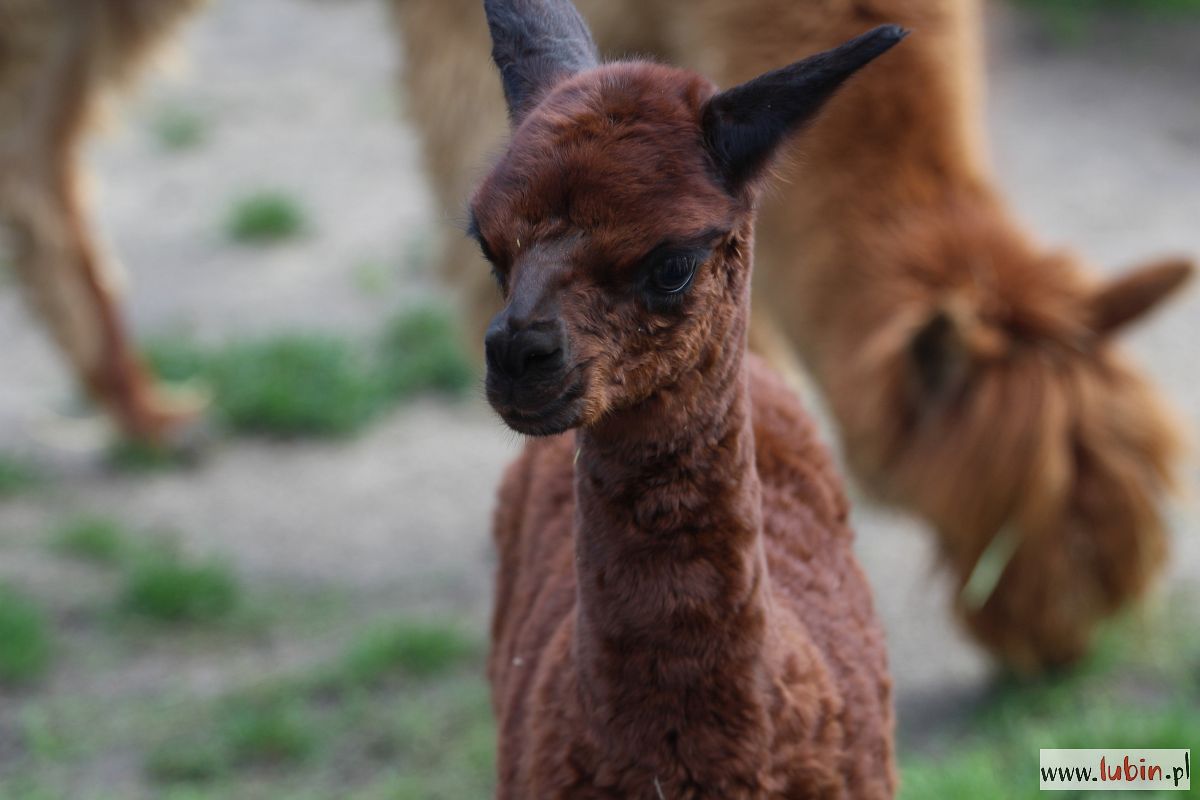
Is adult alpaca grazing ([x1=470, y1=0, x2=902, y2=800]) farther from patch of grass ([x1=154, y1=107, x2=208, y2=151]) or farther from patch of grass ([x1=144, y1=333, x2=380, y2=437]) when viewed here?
patch of grass ([x1=154, y1=107, x2=208, y2=151])

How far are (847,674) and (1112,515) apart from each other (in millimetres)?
1731

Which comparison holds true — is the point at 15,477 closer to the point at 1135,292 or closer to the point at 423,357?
the point at 423,357

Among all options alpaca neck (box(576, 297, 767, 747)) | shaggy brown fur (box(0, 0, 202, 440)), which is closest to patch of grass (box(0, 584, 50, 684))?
shaggy brown fur (box(0, 0, 202, 440))

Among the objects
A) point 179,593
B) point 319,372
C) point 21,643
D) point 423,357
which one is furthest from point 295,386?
point 21,643

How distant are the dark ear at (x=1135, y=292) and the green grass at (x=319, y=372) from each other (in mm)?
2975

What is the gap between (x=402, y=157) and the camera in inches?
336

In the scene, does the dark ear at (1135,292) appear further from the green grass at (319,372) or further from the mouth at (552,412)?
the green grass at (319,372)

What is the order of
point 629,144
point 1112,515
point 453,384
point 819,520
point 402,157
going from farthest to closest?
point 402,157
point 453,384
point 1112,515
point 819,520
point 629,144

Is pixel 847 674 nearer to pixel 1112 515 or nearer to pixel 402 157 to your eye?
pixel 1112 515

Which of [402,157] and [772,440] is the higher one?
[402,157]

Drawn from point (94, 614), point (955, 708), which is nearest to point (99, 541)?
point (94, 614)

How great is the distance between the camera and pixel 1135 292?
11.6 ft

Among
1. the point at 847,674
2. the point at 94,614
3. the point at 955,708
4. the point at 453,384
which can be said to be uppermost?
the point at 453,384

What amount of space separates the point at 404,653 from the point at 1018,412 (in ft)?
6.68
